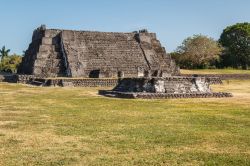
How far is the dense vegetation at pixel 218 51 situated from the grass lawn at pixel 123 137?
45484 mm

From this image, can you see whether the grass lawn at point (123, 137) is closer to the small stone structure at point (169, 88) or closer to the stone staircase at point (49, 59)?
the small stone structure at point (169, 88)

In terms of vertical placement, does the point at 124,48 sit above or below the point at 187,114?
above

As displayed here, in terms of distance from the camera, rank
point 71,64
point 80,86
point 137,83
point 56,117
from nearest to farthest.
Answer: point 56,117
point 137,83
point 80,86
point 71,64

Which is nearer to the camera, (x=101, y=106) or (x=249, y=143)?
(x=249, y=143)

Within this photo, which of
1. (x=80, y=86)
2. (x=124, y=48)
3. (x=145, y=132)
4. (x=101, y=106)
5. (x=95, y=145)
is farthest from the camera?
(x=124, y=48)

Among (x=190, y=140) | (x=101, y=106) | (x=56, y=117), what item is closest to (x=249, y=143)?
(x=190, y=140)

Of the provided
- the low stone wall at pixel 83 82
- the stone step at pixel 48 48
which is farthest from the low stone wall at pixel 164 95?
the stone step at pixel 48 48

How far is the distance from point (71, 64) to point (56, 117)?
80.5ft

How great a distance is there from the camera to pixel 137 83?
21109mm

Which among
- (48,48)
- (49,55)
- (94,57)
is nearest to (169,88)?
(94,57)

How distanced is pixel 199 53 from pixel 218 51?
3.07 m

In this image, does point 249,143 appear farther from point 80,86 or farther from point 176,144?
point 80,86

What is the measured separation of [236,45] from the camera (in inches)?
2648

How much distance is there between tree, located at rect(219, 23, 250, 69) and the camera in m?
63.3
